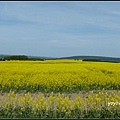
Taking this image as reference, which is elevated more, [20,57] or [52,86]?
[20,57]

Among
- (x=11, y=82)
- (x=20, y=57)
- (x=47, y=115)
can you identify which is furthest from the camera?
(x=20, y=57)

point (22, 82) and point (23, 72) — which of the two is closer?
Result: point (22, 82)

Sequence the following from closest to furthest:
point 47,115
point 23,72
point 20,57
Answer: point 47,115
point 23,72
point 20,57

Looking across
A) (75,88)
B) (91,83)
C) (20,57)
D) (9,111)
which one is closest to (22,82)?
(75,88)

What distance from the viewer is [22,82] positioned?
1374 centimetres

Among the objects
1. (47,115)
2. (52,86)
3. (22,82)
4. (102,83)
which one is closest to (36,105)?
(47,115)

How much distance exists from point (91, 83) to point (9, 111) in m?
7.48

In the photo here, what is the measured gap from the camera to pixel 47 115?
7055mm

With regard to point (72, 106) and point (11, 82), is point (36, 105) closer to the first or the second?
point (72, 106)

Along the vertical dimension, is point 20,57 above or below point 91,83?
above

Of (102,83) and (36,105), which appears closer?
(36,105)

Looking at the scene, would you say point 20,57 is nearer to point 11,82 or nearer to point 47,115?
point 11,82

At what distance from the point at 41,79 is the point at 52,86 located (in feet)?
3.67

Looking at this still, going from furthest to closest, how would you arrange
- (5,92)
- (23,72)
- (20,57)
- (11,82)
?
(20,57), (23,72), (11,82), (5,92)
